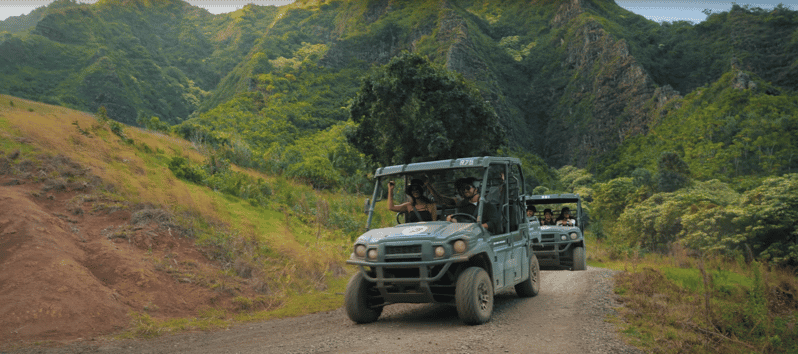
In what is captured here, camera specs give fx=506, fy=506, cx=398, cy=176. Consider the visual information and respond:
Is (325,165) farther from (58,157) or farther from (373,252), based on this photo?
(373,252)

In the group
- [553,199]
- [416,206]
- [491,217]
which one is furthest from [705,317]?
[553,199]

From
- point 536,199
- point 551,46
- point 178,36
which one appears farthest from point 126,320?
point 178,36

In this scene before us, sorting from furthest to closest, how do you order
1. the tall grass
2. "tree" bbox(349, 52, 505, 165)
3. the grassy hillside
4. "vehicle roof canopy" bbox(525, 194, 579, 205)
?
"tree" bbox(349, 52, 505, 165) → "vehicle roof canopy" bbox(525, 194, 579, 205) → the grassy hillside → the tall grass

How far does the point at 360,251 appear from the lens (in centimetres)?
730

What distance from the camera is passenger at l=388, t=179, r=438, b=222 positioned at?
842cm

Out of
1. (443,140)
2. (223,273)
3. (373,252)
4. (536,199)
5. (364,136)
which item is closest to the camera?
(373,252)

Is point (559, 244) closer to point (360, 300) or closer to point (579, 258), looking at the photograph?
point (579, 258)

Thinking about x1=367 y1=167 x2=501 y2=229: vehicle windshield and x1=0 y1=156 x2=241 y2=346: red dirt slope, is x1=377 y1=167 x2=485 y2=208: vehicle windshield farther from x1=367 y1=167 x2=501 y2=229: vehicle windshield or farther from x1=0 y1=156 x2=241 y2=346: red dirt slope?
x1=0 y1=156 x2=241 y2=346: red dirt slope

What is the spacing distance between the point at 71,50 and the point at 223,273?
10518 cm

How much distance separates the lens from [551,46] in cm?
12644

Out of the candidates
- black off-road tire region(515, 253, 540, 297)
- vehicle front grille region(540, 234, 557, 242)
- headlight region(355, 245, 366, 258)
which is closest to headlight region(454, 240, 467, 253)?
headlight region(355, 245, 366, 258)

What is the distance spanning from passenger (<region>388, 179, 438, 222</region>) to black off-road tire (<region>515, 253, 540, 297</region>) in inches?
102

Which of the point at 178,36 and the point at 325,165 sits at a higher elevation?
the point at 178,36

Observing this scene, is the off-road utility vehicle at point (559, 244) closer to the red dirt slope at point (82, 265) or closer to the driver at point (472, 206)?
the driver at point (472, 206)
